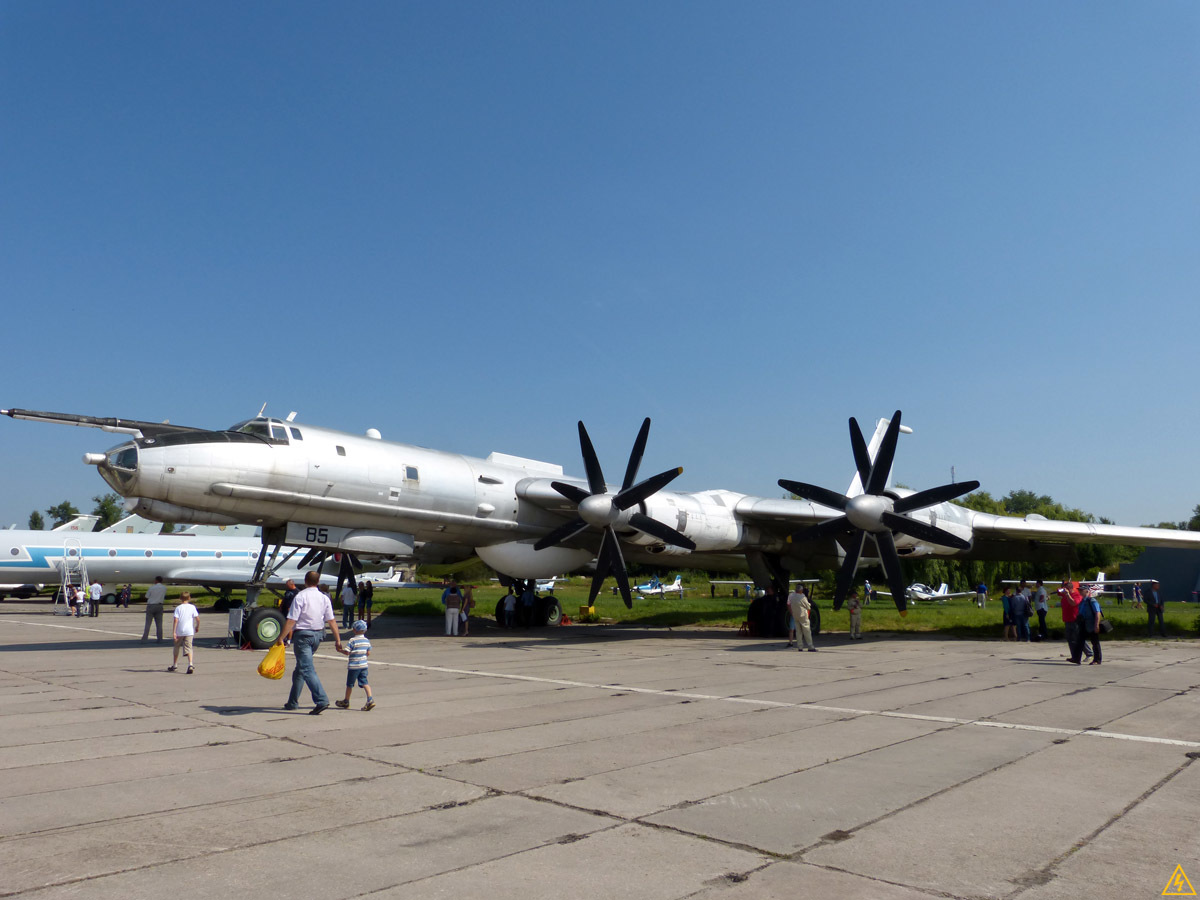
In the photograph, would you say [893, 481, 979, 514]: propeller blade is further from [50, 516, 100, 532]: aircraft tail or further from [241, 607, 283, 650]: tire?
[50, 516, 100, 532]: aircraft tail

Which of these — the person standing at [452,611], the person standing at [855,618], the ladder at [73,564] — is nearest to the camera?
the person standing at [855,618]

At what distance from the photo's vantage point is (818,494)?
55.9ft

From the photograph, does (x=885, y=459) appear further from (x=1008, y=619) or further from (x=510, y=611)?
(x=510, y=611)

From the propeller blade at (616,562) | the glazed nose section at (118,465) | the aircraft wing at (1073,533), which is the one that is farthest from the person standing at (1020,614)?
the glazed nose section at (118,465)

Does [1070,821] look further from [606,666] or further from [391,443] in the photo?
[391,443]

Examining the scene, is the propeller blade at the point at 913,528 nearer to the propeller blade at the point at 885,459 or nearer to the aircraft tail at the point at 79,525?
the propeller blade at the point at 885,459

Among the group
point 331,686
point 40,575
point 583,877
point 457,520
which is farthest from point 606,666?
point 40,575

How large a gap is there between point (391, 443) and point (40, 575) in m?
27.2

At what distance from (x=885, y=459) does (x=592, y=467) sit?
607cm

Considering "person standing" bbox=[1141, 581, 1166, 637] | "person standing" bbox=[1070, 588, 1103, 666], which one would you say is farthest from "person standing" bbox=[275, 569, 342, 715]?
"person standing" bbox=[1141, 581, 1166, 637]

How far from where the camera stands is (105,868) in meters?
3.75

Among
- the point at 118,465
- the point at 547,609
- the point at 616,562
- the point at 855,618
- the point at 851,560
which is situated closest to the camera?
the point at 118,465

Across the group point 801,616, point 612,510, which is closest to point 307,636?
point 612,510

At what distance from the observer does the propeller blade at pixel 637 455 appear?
1744 centimetres
